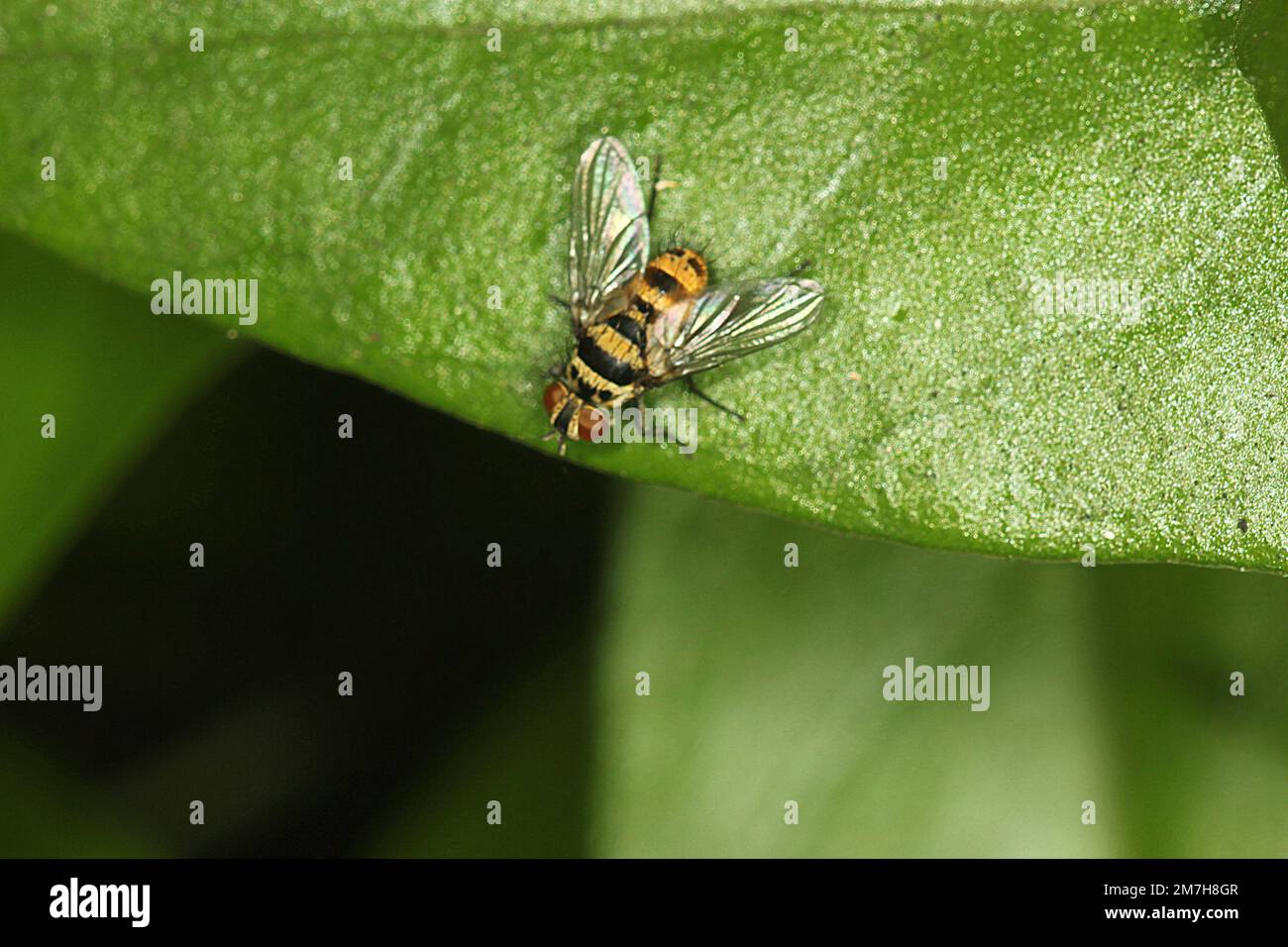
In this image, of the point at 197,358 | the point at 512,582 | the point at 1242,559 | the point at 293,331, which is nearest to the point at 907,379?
the point at 1242,559

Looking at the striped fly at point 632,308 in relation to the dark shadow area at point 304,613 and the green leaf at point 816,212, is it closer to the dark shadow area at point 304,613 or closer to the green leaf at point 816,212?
the green leaf at point 816,212

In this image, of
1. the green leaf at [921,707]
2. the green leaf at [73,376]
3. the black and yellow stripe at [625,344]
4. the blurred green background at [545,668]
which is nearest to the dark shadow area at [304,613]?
the blurred green background at [545,668]

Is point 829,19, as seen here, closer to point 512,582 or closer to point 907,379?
point 907,379

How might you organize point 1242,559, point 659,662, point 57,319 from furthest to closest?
point 659,662, point 57,319, point 1242,559

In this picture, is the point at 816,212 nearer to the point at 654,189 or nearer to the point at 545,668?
the point at 654,189

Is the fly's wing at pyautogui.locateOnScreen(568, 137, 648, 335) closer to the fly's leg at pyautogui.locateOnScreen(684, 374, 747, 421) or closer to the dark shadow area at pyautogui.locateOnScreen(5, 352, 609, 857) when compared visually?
the fly's leg at pyautogui.locateOnScreen(684, 374, 747, 421)

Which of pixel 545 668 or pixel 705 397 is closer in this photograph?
pixel 705 397

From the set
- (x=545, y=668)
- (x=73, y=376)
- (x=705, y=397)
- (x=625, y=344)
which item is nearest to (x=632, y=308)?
(x=625, y=344)
